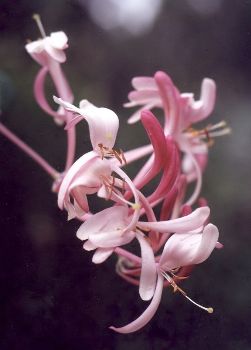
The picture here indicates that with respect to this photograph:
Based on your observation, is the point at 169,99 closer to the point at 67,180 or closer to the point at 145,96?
the point at 145,96

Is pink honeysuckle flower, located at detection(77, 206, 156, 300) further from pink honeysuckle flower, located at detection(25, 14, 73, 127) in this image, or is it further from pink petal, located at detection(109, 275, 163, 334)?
pink honeysuckle flower, located at detection(25, 14, 73, 127)

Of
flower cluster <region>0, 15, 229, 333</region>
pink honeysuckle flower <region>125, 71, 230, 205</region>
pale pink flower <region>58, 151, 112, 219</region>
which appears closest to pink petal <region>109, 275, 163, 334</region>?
flower cluster <region>0, 15, 229, 333</region>

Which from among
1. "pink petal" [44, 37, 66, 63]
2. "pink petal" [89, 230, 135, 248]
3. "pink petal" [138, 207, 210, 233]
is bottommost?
"pink petal" [138, 207, 210, 233]

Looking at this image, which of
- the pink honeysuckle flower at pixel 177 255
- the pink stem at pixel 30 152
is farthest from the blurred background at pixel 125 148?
the pink honeysuckle flower at pixel 177 255

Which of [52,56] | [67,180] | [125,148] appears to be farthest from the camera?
[125,148]

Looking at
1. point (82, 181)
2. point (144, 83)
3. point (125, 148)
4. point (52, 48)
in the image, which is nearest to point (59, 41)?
point (52, 48)

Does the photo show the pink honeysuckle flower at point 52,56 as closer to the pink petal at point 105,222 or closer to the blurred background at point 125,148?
the blurred background at point 125,148

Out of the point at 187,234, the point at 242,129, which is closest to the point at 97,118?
the point at 187,234
